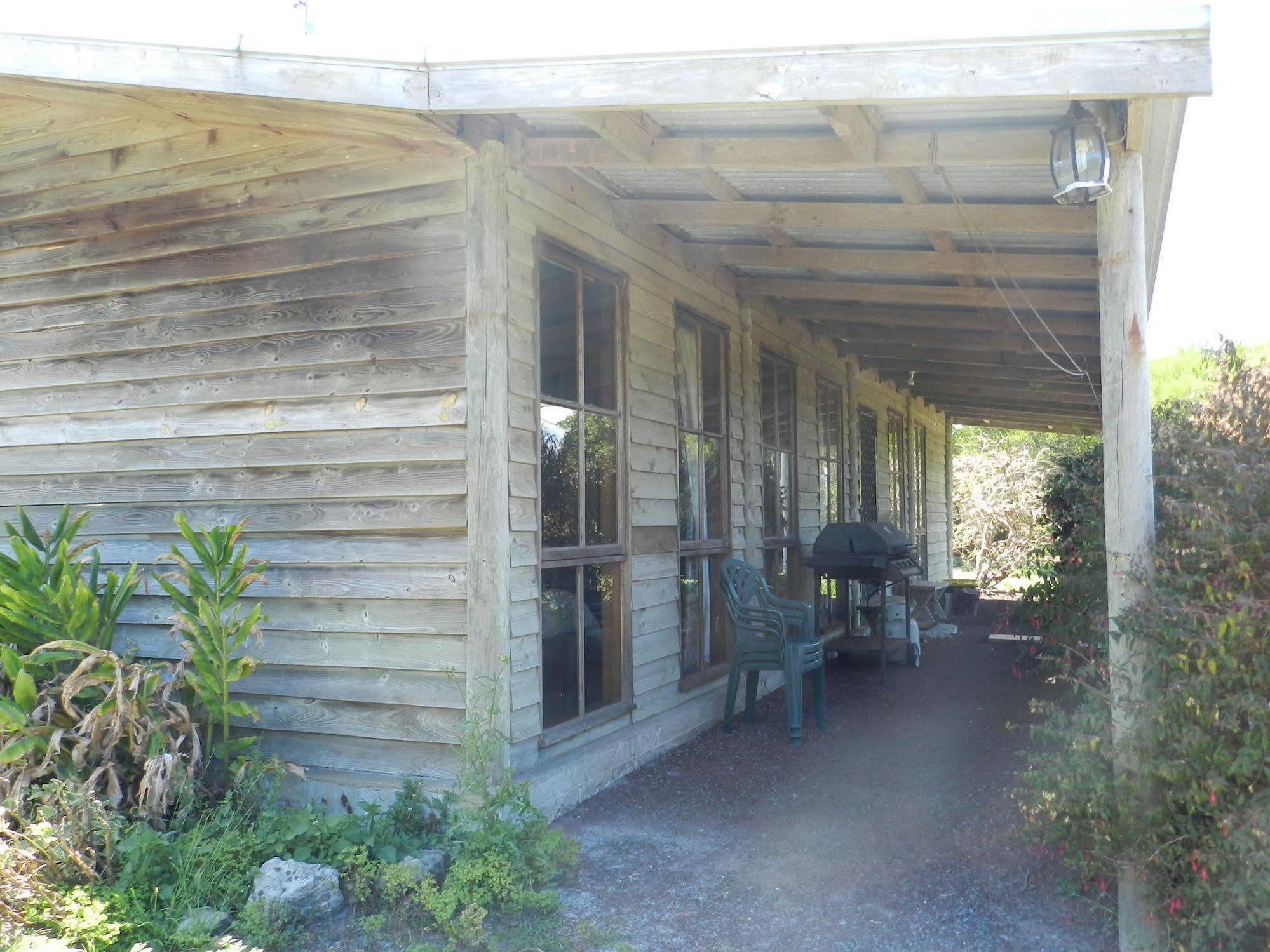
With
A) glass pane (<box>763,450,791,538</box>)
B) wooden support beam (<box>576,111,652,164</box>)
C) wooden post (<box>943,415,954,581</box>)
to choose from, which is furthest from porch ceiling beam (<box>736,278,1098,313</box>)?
wooden post (<box>943,415,954,581</box>)

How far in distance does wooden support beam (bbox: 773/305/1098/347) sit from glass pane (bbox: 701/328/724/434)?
126cm

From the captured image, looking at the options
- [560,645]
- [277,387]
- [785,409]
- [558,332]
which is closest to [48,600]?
[277,387]

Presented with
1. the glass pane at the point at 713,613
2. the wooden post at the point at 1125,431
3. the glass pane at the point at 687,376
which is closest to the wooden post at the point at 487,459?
the glass pane at the point at 687,376

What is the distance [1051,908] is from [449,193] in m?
3.60

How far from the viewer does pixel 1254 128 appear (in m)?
28.8

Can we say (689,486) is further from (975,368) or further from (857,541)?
(975,368)

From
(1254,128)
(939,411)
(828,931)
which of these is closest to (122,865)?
(828,931)

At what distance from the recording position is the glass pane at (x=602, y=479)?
5270 mm

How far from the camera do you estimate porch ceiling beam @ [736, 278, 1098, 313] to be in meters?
6.66

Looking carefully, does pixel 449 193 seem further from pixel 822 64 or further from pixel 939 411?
pixel 939 411

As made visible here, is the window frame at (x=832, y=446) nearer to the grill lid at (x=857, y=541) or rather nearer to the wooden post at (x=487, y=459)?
the grill lid at (x=857, y=541)

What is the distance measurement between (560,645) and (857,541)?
11.8 feet

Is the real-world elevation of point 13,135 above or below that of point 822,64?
above

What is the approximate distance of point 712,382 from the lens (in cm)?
707
